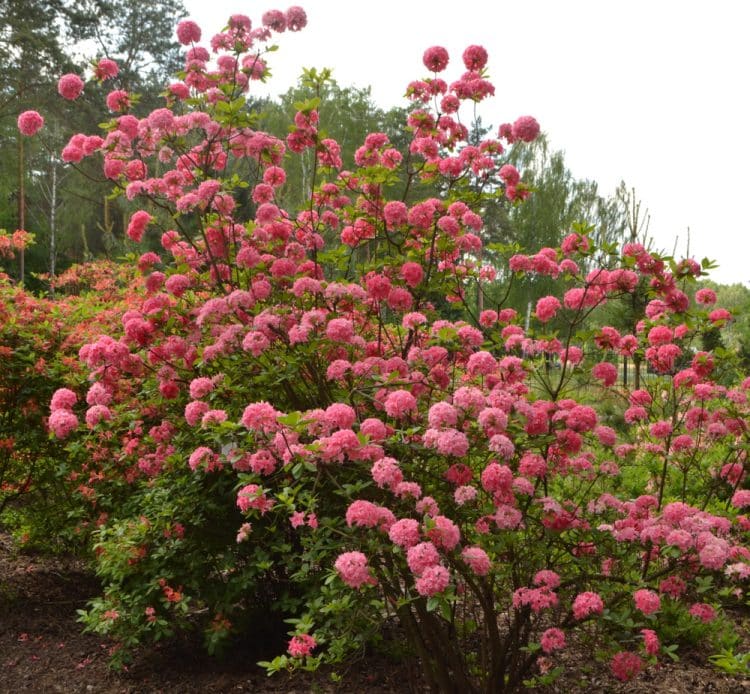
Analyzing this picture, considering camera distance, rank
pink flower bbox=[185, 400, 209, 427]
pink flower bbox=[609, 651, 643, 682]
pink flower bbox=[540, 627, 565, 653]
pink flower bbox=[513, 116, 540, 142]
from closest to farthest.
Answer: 1. pink flower bbox=[540, 627, 565, 653]
2. pink flower bbox=[609, 651, 643, 682]
3. pink flower bbox=[185, 400, 209, 427]
4. pink flower bbox=[513, 116, 540, 142]

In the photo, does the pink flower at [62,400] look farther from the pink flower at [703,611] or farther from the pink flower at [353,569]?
the pink flower at [703,611]

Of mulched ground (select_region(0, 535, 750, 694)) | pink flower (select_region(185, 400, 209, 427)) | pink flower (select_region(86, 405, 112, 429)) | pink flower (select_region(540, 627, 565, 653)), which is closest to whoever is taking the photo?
pink flower (select_region(540, 627, 565, 653))

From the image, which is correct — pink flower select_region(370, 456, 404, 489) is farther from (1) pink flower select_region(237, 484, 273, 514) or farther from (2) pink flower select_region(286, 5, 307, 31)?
(2) pink flower select_region(286, 5, 307, 31)

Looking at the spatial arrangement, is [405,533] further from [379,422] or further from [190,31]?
[190,31]

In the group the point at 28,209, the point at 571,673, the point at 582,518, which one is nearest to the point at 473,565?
the point at 582,518

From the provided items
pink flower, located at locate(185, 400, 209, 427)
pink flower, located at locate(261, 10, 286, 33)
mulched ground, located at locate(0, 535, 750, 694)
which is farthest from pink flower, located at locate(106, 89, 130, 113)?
mulched ground, located at locate(0, 535, 750, 694)

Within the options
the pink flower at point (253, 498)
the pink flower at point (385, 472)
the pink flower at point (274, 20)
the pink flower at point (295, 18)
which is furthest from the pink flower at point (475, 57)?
the pink flower at point (253, 498)

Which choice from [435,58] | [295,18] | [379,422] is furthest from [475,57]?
[379,422]

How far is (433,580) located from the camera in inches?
78.7

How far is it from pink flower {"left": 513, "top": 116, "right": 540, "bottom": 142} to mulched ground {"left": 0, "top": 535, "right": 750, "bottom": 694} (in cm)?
279

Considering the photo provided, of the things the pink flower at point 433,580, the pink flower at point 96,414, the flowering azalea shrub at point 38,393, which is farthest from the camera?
the flowering azalea shrub at point 38,393

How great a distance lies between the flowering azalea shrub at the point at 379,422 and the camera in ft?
8.21

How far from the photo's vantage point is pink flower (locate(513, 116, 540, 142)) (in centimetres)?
349

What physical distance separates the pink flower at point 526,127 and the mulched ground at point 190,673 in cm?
279
